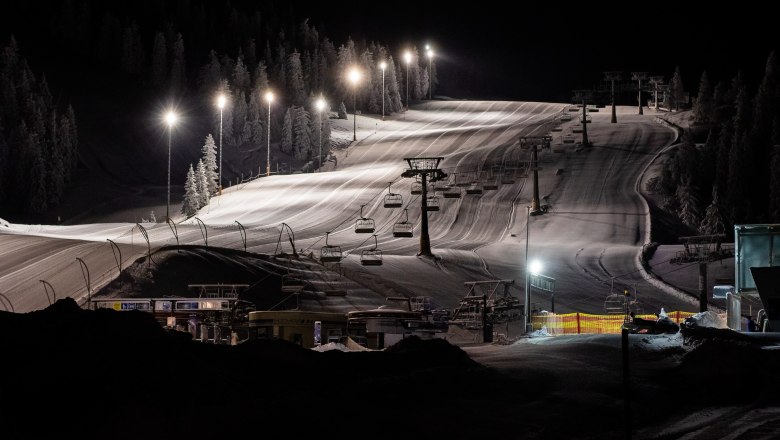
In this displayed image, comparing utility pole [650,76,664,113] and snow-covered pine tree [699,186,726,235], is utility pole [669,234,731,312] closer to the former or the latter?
snow-covered pine tree [699,186,726,235]

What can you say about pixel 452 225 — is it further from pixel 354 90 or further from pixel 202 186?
pixel 354 90

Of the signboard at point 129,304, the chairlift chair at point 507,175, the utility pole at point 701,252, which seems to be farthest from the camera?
the chairlift chair at point 507,175

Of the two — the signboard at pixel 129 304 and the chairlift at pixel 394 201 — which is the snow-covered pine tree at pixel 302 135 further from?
the signboard at pixel 129 304

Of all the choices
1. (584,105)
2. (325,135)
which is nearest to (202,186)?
(325,135)

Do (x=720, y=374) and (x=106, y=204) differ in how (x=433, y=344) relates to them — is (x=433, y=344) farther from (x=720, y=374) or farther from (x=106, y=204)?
(x=106, y=204)

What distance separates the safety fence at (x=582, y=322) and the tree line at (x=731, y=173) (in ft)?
108

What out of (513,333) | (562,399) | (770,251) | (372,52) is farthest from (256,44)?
(562,399)

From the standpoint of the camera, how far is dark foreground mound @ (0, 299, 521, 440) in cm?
1733

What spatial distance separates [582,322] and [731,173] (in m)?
44.5

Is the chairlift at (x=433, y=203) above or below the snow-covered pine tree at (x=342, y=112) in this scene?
below

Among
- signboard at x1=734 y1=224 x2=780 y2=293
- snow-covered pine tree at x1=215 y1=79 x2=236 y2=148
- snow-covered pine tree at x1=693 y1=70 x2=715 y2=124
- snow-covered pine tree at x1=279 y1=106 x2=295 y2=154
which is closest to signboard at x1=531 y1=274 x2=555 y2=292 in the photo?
signboard at x1=734 y1=224 x2=780 y2=293

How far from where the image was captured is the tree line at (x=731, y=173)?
80.9 m

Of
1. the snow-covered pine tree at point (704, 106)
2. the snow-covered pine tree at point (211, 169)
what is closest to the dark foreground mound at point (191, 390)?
the snow-covered pine tree at point (211, 169)

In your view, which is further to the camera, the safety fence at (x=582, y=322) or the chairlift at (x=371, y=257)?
the chairlift at (x=371, y=257)
